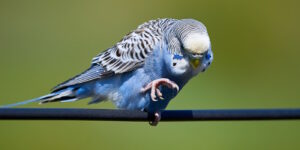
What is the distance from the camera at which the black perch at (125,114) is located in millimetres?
4969

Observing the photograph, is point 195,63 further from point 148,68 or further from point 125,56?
point 125,56

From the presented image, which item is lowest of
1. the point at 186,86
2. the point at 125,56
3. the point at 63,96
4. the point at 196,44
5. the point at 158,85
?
the point at 186,86

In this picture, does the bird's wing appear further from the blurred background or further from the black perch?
the blurred background

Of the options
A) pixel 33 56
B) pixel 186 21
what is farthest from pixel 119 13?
pixel 186 21

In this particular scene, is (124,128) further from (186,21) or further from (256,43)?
(186,21)

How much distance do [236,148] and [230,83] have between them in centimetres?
148

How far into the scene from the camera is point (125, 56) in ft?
22.4

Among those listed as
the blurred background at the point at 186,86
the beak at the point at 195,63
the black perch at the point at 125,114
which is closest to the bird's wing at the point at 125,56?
the beak at the point at 195,63

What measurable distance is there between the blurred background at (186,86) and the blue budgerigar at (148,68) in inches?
113

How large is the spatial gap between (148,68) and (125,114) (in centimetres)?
118

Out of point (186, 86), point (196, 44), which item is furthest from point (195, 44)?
point (186, 86)

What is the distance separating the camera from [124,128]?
10.3m

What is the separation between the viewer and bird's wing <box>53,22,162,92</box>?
6.55m

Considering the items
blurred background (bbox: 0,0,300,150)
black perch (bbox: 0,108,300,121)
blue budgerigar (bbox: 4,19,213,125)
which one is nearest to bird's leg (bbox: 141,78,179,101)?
blue budgerigar (bbox: 4,19,213,125)
